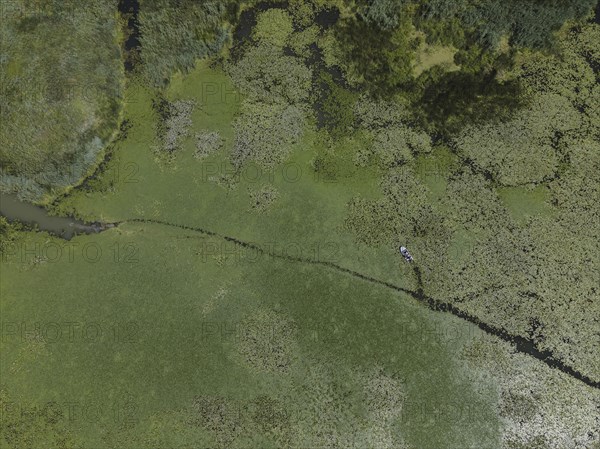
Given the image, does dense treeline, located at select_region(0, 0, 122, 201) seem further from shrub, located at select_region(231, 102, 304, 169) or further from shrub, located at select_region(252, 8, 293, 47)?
shrub, located at select_region(252, 8, 293, 47)

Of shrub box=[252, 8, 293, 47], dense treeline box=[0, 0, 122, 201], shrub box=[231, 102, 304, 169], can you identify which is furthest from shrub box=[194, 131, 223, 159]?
shrub box=[252, 8, 293, 47]

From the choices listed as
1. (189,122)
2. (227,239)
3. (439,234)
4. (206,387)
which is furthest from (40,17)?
(439,234)

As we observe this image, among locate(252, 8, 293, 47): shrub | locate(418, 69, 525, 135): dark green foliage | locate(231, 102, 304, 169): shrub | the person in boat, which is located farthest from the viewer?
locate(252, 8, 293, 47): shrub

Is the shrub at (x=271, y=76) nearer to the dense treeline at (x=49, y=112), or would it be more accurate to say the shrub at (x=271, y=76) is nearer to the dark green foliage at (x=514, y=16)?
the dense treeline at (x=49, y=112)

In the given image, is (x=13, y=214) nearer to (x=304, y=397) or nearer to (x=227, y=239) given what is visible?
(x=227, y=239)

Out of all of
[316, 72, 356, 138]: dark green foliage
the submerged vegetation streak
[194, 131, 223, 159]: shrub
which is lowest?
the submerged vegetation streak

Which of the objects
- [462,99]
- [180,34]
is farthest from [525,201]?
[180,34]

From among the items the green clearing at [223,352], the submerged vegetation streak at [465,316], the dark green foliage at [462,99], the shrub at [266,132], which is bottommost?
the green clearing at [223,352]

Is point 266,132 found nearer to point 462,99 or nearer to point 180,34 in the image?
point 180,34

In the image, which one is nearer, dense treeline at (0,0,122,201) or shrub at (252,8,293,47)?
dense treeline at (0,0,122,201)

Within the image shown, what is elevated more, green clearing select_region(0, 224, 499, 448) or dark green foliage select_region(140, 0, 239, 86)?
dark green foliage select_region(140, 0, 239, 86)

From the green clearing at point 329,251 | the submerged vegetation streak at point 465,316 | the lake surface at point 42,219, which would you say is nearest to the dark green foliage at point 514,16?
the green clearing at point 329,251
